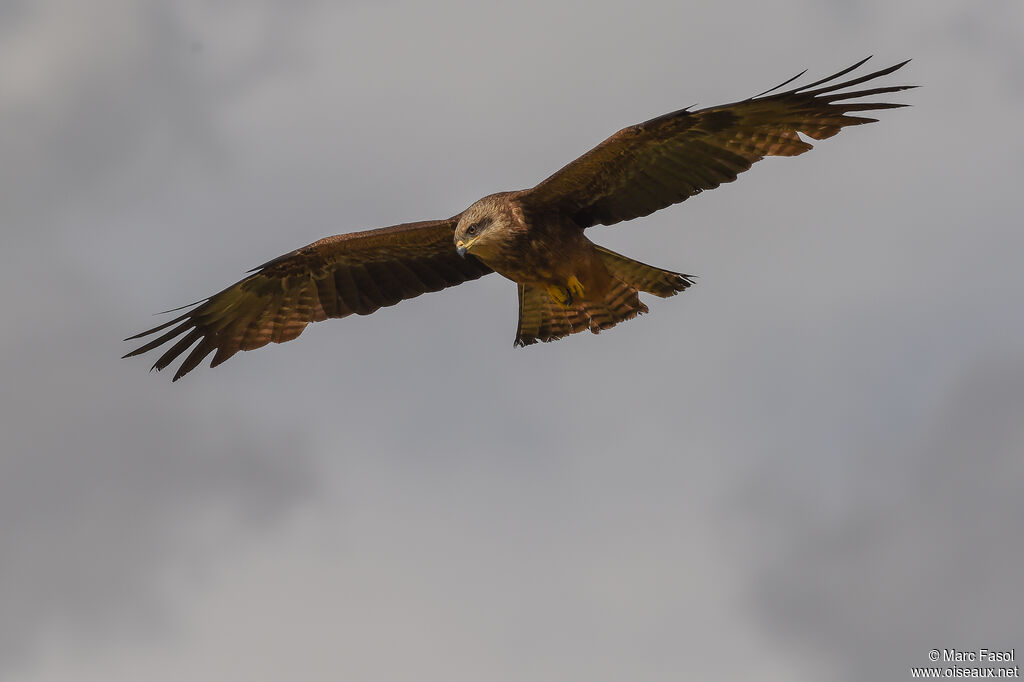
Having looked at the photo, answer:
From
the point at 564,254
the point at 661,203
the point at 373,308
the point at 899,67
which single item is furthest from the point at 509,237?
the point at 899,67

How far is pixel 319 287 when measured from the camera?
15.6 metres

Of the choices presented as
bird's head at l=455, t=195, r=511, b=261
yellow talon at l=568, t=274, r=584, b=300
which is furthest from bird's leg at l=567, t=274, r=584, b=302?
bird's head at l=455, t=195, r=511, b=261

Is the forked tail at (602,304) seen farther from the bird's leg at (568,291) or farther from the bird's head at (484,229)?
the bird's head at (484,229)

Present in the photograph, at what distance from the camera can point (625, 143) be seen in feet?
43.8

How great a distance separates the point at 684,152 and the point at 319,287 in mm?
4272

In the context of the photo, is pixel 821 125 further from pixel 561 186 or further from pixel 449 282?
pixel 449 282

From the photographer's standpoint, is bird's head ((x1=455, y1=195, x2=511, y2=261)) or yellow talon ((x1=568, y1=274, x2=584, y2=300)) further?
yellow talon ((x1=568, y1=274, x2=584, y2=300))

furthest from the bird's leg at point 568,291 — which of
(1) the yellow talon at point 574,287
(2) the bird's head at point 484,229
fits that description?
(2) the bird's head at point 484,229

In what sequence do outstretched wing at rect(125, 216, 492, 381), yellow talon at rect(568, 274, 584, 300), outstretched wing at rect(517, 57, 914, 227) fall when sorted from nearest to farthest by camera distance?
outstretched wing at rect(517, 57, 914, 227) < yellow talon at rect(568, 274, 584, 300) < outstretched wing at rect(125, 216, 492, 381)

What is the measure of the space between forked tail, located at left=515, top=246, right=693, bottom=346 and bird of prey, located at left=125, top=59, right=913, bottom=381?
12 millimetres

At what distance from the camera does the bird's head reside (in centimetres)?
1364

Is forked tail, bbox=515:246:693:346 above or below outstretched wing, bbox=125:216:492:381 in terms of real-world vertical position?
below

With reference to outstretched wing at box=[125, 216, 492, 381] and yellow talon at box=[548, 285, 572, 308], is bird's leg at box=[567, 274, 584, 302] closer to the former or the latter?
yellow talon at box=[548, 285, 572, 308]

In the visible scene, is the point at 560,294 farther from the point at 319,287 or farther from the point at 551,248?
the point at 319,287
